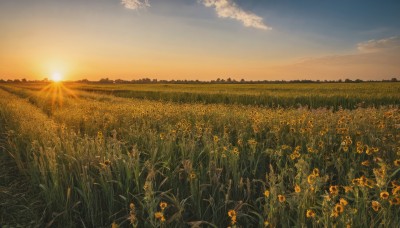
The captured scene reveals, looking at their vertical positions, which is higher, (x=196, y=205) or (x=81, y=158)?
(x=81, y=158)

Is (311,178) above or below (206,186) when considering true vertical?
above

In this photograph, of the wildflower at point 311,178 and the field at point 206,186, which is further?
the field at point 206,186

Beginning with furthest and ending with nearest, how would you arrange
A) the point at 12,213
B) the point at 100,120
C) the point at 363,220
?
the point at 100,120 → the point at 12,213 → the point at 363,220

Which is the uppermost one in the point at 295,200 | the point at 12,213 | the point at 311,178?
the point at 311,178

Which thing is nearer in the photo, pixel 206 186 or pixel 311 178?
pixel 311 178

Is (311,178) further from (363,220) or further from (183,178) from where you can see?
(183,178)

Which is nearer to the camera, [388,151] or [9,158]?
[388,151]

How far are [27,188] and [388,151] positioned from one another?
5613 millimetres

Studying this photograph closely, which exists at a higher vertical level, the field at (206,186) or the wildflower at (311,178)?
the wildflower at (311,178)

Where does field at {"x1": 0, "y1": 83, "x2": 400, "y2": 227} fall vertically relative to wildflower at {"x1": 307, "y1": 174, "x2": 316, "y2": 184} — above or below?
below

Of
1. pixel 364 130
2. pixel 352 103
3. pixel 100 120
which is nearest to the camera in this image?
pixel 364 130

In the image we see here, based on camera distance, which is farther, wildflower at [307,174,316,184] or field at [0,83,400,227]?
field at [0,83,400,227]

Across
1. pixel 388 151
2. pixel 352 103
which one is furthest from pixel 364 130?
pixel 352 103

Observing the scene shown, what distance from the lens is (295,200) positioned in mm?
3311
